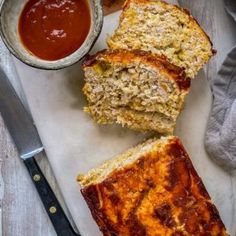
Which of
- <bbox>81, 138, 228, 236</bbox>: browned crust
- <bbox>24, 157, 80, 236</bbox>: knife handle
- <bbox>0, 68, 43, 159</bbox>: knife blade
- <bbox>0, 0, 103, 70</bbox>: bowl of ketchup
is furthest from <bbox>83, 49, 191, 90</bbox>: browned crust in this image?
<bbox>24, 157, 80, 236</bbox>: knife handle

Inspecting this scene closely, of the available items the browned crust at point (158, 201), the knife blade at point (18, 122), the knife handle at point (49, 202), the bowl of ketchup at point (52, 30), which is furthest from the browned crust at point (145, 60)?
the knife handle at point (49, 202)

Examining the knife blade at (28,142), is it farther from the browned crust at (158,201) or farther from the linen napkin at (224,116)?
the linen napkin at (224,116)

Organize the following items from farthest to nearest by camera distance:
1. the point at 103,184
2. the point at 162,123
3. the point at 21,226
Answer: the point at 21,226 → the point at 162,123 → the point at 103,184

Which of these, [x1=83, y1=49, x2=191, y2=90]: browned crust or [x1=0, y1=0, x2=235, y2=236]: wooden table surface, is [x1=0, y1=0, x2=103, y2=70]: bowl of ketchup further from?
[x1=0, y1=0, x2=235, y2=236]: wooden table surface

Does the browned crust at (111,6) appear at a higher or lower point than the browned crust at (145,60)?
higher

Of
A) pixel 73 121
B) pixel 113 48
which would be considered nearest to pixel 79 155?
pixel 73 121

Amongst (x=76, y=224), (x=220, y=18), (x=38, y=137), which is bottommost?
(x=76, y=224)

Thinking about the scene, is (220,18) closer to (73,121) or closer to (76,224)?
(73,121)
